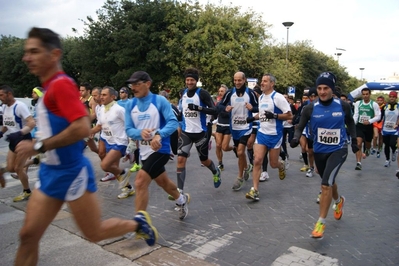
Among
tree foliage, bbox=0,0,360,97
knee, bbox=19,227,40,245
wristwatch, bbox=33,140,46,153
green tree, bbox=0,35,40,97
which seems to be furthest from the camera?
green tree, bbox=0,35,40,97

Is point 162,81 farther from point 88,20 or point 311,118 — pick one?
point 311,118

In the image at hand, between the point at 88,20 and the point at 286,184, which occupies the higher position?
the point at 88,20

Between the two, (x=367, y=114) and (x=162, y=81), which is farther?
(x=162, y=81)

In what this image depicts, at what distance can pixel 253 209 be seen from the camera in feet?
18.0

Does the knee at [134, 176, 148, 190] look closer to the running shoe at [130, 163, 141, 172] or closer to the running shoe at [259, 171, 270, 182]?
the running shoe at [259, 171, 270, 182]

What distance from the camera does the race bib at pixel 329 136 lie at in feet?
15.2

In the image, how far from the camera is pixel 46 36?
8.57 feet

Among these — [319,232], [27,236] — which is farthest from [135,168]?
[27,236]

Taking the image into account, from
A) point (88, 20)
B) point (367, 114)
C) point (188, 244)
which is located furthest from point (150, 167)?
point (88, 20)

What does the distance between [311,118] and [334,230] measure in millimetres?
1498

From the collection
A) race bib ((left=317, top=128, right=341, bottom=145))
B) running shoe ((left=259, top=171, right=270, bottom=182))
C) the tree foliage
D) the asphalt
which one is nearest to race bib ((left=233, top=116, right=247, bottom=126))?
the asphalt

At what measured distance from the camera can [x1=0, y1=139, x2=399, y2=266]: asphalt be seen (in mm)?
3783

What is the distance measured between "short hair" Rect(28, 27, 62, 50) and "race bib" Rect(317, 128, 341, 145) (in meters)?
3.45

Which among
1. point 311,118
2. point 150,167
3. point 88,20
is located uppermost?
point 88,20
